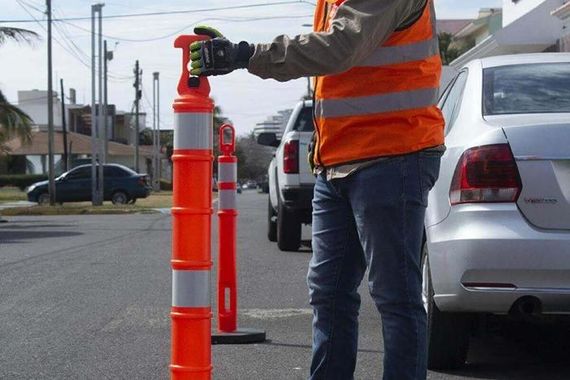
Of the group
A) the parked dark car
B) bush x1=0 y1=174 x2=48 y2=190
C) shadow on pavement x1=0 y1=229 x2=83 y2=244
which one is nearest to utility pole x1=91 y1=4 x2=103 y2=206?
the parked dark car

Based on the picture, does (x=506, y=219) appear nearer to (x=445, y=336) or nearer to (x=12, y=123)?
(x=445, y=336)

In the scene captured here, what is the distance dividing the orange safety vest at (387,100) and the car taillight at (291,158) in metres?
9.03

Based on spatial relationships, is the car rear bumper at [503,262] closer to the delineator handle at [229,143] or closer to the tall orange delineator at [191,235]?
the tall orange delineator at [191,235]

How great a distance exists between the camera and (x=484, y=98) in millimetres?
5645

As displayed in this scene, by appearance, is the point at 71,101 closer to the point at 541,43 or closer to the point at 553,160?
the point at 541,43

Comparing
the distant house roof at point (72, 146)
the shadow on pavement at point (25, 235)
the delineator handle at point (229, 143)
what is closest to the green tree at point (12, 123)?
the shadow on pavement at point (25, 235)

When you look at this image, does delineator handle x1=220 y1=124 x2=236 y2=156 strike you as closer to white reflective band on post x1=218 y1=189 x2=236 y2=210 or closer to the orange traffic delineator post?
the orange traffic delineator post

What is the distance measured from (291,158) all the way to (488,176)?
7.65 m

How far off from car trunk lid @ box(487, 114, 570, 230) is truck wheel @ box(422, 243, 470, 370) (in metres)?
0.74

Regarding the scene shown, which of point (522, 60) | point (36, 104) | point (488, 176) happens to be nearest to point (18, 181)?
point (36, 104)

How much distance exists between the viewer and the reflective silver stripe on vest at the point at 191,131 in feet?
10.6

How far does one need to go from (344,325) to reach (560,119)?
6.45 ft

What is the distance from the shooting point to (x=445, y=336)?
18.3ft

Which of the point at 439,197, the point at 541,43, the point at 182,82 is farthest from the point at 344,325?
the point at 541,43
